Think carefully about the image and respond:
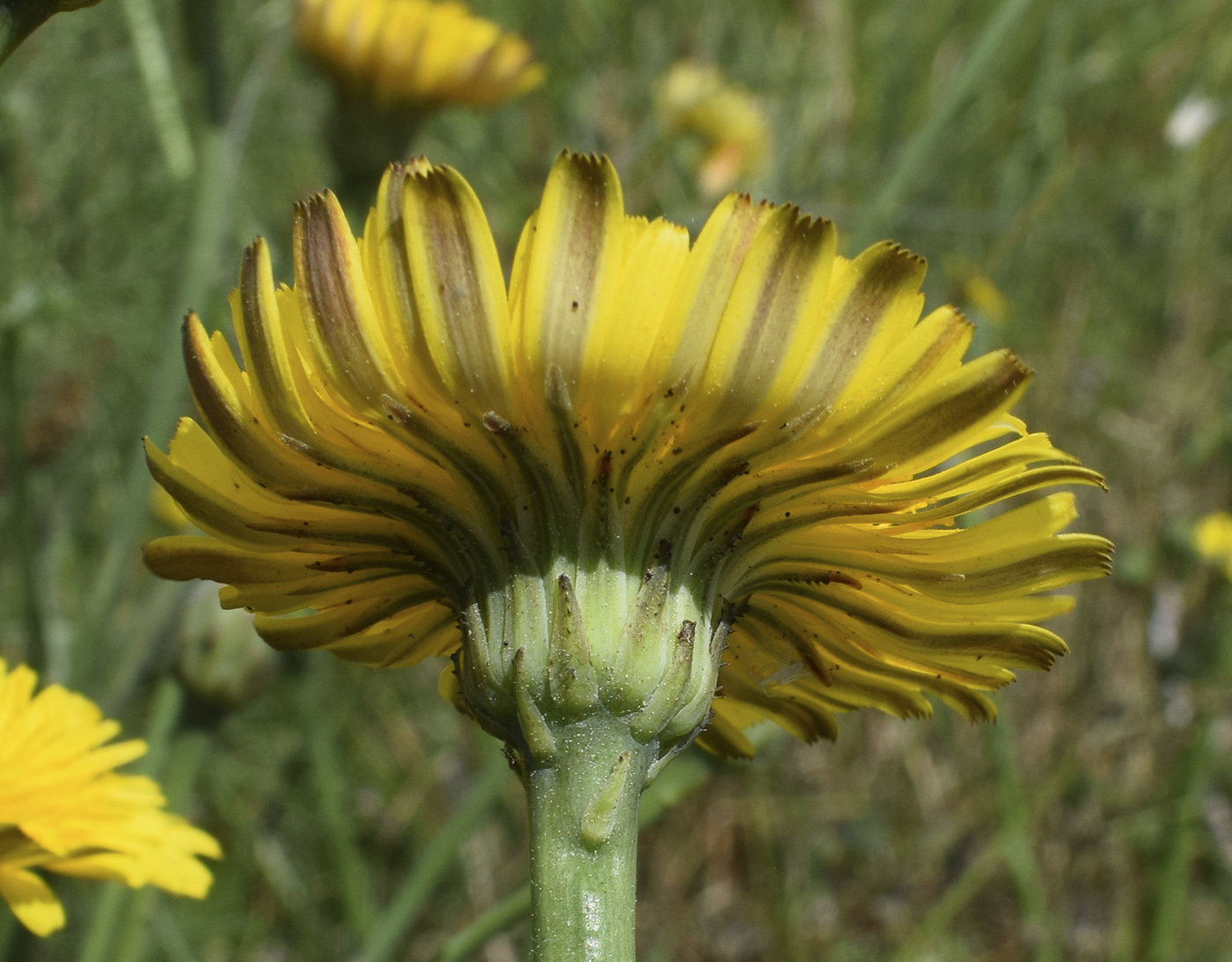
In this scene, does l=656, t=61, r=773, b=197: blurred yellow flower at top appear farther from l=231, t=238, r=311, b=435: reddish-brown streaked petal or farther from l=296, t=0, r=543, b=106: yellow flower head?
l=231, t=238, r=311, b=435: reddish-brown streaked petal

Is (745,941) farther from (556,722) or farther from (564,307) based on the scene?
(564,307)

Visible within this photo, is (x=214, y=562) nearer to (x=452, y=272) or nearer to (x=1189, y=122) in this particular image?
(x=452, y=272)

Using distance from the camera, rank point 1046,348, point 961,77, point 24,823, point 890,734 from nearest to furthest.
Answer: point 24,823, point 961,77, point 890,734, point 1046,348

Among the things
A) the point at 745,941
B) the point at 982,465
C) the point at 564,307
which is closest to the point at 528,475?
the point at 564,307

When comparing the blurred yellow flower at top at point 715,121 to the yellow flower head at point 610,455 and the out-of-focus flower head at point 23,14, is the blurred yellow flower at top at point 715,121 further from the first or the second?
the out-of-focus flower head at point 23,14

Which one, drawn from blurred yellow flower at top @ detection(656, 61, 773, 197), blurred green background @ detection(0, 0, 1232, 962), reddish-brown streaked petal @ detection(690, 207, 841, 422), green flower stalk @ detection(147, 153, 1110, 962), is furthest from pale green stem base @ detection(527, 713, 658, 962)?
blurred yellow flower at top @ detection(656, 61, 773, 197)

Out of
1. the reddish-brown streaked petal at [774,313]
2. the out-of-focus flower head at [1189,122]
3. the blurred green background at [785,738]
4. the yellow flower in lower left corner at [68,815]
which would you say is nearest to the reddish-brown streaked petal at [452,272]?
the reddish-brown streaked petal at [774,313]

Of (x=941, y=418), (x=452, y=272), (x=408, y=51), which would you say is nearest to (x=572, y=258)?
(x=452, y=272)
